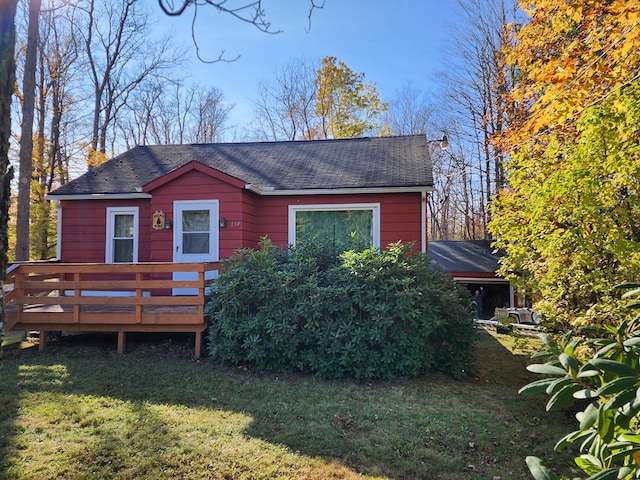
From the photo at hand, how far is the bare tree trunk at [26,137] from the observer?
10.6 meters

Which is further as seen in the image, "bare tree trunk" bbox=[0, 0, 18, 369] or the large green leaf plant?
"bare tree trunk" bbox=[0, 0, 18, 369]

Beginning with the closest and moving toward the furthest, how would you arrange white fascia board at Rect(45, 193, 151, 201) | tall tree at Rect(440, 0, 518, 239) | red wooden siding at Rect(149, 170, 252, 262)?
red wooden siding at Rect(149, 170, 252, 262) → white fascia board at Rect(45, 193, 151, 201) → tall tree at Rect(440, 0, 518, 239)

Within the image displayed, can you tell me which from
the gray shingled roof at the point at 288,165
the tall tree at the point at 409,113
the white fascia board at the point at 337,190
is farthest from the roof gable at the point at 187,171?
the tall tree at the point at 409,113

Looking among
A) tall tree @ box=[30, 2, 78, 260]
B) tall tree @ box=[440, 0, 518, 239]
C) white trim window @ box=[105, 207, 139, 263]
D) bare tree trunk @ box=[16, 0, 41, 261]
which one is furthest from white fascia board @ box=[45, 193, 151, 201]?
tall tree @ box=[440, 0, 518, 239]

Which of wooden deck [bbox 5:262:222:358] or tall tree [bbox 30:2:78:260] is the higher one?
tall tree [bbox 30:2:78:260]

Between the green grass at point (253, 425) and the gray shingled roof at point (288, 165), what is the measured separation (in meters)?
4.29

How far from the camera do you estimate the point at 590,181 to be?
4473 mm

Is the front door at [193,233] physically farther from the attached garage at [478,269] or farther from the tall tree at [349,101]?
the tall tree at [349,101]

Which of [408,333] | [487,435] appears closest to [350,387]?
[408,333]

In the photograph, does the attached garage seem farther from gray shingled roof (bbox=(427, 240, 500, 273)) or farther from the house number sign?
the house number sign

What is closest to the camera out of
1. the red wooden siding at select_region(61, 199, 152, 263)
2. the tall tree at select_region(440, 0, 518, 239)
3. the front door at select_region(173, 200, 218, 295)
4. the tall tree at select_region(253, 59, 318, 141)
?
the front door at select_region(173, 200, 218, 295)

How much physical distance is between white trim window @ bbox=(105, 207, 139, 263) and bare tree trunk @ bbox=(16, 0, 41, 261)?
13.7ft

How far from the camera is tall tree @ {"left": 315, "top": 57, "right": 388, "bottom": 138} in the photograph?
2159cm

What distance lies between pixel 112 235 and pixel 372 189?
5.94 m
